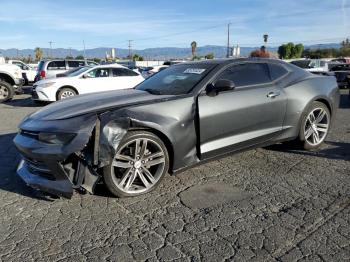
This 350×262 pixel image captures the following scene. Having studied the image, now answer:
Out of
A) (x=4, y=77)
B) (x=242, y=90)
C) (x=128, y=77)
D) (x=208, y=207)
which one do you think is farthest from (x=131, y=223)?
(x=4, y=77)

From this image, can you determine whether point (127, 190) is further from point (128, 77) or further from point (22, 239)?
point (128, 77)

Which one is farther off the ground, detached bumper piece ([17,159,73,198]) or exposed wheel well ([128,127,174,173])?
exposed wheel well ([128,127,174,173])

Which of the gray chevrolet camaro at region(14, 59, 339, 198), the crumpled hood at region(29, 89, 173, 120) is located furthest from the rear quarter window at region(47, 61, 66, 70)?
the crumpled hood at region(29, 89, 173, 120)

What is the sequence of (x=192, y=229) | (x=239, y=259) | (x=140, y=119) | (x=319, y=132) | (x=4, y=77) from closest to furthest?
1. (x=239, y=259)
2. (x=192, y=229)
3. (x=140, y=119)
4. (x=319, y=132)
5. (x=4, y=77)

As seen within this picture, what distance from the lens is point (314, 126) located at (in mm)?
5773

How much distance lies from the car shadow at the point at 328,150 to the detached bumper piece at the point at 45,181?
341cm

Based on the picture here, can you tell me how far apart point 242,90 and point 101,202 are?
90.5 inches

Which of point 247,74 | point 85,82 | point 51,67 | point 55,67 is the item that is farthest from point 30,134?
point 55,67

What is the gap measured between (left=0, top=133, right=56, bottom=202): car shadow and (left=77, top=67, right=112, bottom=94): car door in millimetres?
6274

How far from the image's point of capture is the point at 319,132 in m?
5.90

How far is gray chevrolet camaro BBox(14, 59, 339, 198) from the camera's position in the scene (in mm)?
3785

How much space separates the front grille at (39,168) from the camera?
12.6ft

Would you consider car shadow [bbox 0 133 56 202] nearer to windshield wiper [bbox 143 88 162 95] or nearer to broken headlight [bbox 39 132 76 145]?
broken headlight [bbox 39 132 76 145]

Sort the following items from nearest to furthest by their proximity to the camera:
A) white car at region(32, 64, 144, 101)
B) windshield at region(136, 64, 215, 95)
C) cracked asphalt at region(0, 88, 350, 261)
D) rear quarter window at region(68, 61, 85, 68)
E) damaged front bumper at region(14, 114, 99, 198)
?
1. cracked asphalt at region(0, 88, 350, 261)
2. damaged front bumper at region(14, 114, 99, 198)
3. windshield at region(136, 64, 215, 95)
4. white car at region(32, 64, 144, 101)
5. rear quarter window at region(68, 61, 85, 68)
